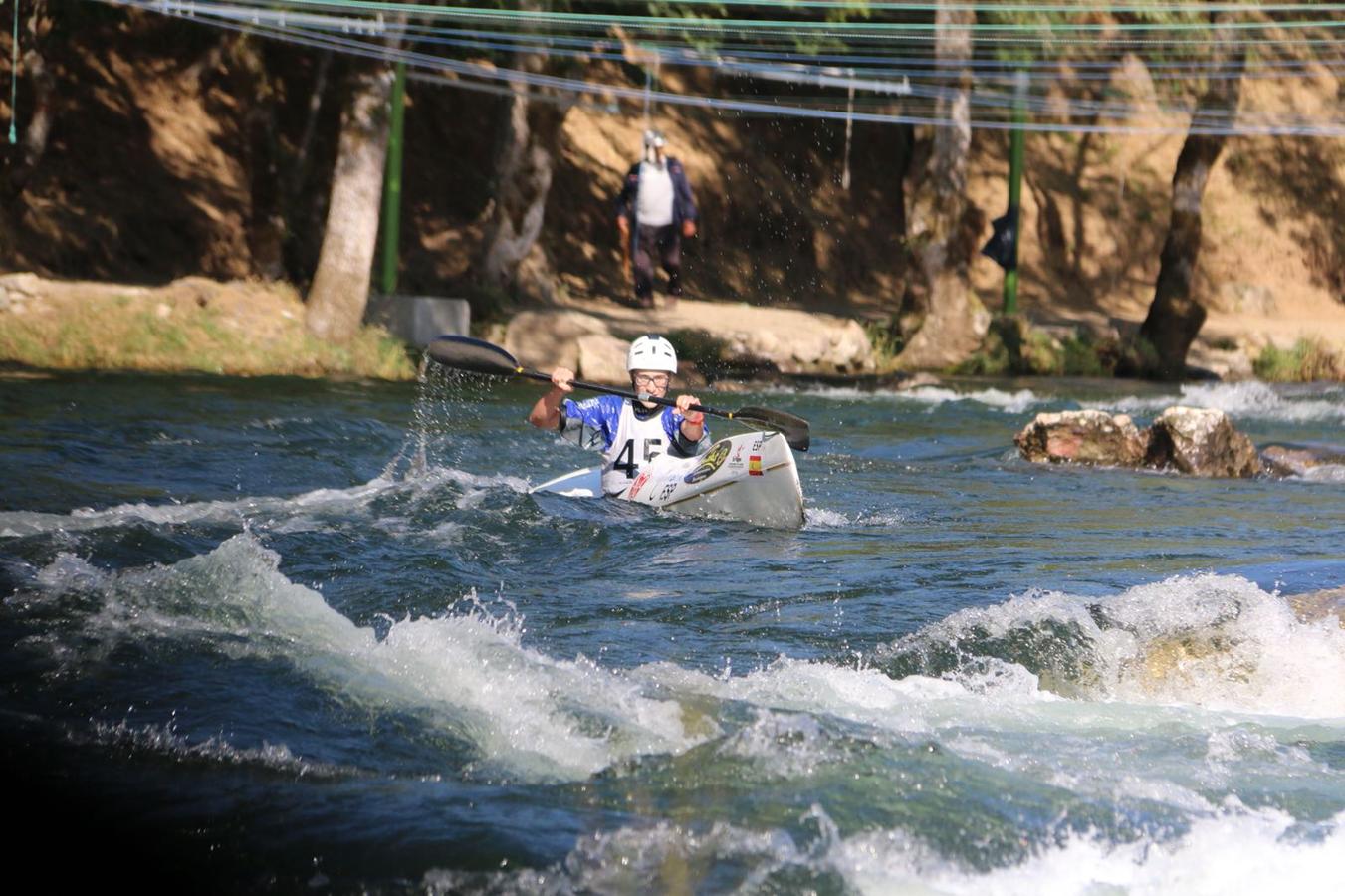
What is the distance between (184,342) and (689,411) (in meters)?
6.65

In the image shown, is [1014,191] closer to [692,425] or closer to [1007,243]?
[1007,243]

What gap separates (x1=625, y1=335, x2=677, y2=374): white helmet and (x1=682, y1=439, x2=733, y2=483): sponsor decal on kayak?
1.61ft

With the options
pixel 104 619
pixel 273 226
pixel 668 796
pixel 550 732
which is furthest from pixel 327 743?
pixel 273 226

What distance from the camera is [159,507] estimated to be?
8.17 m

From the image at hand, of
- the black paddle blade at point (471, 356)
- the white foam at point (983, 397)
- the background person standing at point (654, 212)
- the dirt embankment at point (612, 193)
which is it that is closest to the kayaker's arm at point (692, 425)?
the black paddle blade at point (471, 356)

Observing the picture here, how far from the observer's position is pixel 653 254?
58.8 ft

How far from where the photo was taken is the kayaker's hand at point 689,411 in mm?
8548

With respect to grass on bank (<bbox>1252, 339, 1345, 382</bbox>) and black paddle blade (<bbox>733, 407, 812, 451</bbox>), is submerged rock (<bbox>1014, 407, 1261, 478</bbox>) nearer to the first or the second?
black paddle blade (<bbox>733, 407, 812, 451</bbox>)

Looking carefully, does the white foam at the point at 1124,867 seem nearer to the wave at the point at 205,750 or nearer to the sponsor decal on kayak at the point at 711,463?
the wave at the point at 205,750

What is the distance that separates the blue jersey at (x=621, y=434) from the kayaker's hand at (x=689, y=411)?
0.42 feet

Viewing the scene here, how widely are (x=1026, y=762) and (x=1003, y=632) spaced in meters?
1.37

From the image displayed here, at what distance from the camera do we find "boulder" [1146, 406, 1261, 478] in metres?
11.2

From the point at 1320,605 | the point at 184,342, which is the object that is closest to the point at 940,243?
the point at 184,342

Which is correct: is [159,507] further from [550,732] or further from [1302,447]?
[1302,447]
